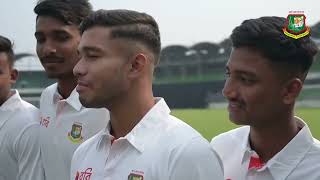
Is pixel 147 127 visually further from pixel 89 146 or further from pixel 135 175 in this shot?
pixel 89 146

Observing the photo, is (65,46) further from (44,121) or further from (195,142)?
(195,142)

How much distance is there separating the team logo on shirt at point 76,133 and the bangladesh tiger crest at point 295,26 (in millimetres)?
980

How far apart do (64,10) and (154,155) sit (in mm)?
1043

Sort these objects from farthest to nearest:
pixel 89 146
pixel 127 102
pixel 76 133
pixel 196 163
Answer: pixel 76 133, pixel 89 146, pixel 127 102, pixel 196 163

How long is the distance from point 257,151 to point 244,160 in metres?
0.05

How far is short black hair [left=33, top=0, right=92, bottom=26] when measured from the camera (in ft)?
7.54

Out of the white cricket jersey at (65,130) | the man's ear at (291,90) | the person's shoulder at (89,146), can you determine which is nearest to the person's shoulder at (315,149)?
the man's ear at (291,90)

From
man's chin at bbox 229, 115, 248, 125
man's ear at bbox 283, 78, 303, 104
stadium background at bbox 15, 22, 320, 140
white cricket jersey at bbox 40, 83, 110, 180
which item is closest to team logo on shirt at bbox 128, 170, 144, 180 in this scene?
man's chin at bbox 229, 115, 248, 125

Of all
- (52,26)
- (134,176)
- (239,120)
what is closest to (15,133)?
(52,26)

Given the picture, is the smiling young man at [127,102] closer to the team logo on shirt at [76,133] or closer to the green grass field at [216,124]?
the team logo on shirt at [76,133]

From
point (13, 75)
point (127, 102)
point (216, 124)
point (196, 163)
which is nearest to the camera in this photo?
point (196, 163)

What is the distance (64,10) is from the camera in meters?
2.31

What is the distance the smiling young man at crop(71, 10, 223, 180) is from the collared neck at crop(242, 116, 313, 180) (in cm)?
22

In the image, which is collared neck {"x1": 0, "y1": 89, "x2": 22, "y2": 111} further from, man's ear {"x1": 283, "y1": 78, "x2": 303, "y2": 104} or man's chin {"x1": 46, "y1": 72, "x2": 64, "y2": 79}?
man's ear {"x1": 283, "y1": 78, "x2": 303, "y2": 104}
